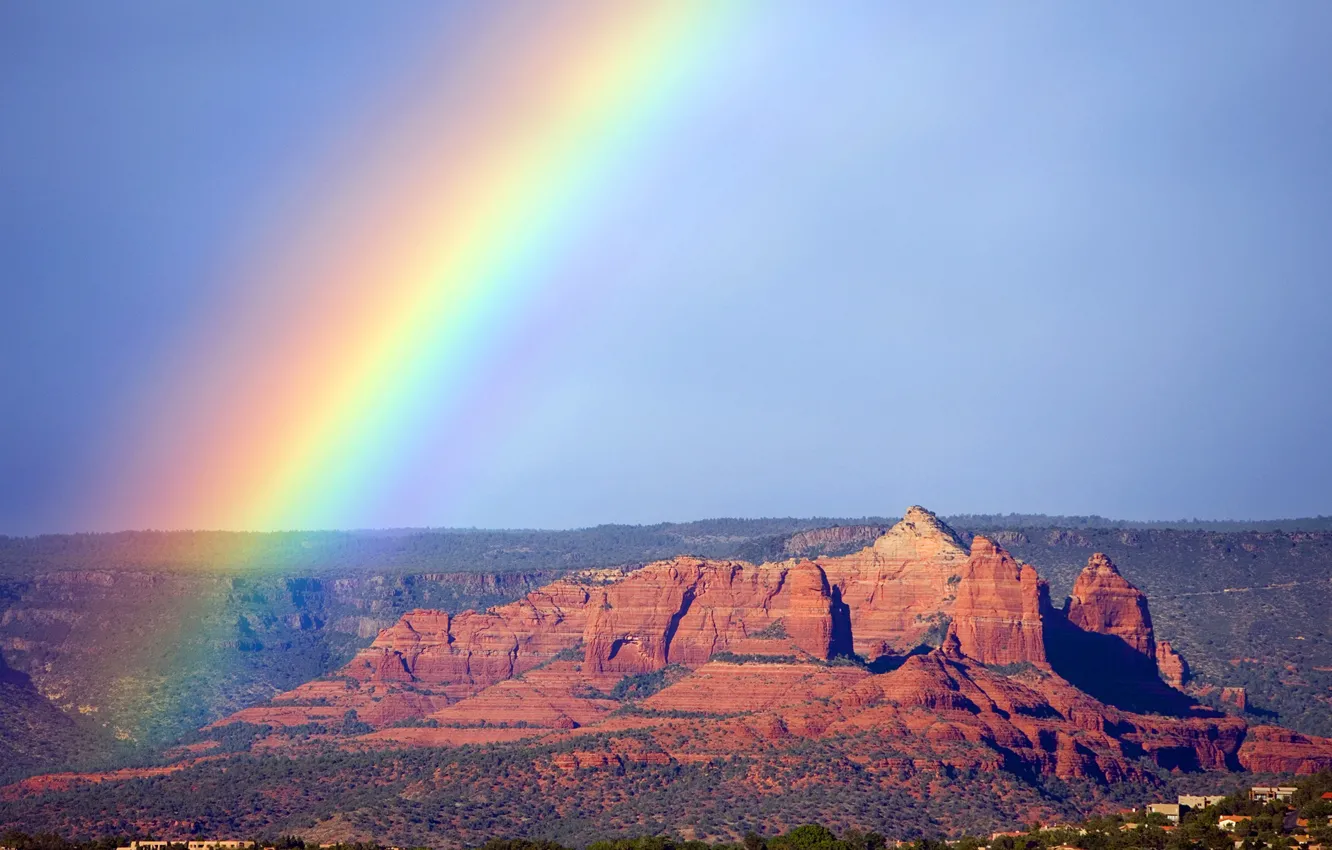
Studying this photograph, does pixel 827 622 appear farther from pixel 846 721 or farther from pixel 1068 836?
pixel 1068 836

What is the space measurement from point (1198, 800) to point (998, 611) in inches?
1811

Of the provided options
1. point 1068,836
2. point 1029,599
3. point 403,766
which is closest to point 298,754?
point 403,766

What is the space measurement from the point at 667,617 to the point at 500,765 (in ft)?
124

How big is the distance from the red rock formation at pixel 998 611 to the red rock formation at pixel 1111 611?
10593 mm

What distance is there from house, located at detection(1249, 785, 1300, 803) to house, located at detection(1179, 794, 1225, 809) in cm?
207

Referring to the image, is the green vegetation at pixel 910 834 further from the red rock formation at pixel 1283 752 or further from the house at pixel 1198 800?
the red rock formation at pixel 1283 752

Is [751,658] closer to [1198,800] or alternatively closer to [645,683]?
[645,683]

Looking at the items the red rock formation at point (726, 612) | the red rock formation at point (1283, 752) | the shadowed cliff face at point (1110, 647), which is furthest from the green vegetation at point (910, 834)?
the shadowed cliff face at point (1110, 647)

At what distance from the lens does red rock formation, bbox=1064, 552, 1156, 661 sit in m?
195

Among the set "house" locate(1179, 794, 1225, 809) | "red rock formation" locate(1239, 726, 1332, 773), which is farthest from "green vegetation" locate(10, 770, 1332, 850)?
"red rock formation" locate(1239, 726, 1332, 773)

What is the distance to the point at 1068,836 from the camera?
378ft

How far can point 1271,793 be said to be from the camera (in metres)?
126

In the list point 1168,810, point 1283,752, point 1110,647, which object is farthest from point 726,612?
point 1168,810

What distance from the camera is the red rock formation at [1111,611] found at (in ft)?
640
